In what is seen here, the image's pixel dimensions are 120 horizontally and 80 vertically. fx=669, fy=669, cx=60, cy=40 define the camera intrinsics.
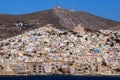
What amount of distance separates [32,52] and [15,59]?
183 inches

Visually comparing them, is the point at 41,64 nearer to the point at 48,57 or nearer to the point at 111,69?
the point at 48,57

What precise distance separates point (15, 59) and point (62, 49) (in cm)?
1212

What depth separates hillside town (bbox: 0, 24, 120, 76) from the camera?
164 m

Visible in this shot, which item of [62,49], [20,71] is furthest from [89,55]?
[20,71]

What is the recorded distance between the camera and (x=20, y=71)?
16938cm

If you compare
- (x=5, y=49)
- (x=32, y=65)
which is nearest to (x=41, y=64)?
(x=32, y=65)

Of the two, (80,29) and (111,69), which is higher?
(80,29)

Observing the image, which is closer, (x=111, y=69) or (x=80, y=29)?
(x=111, y=69)

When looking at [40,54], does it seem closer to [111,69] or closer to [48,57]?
[48,57]

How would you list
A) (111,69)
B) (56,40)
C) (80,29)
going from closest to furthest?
1. (111,69)
2. (56,40)
3. (80,29)

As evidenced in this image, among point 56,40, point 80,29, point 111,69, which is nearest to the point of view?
point 111,69

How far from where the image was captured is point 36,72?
16925 cm

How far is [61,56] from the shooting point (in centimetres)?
16862

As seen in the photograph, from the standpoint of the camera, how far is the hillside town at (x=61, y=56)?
164 metres
